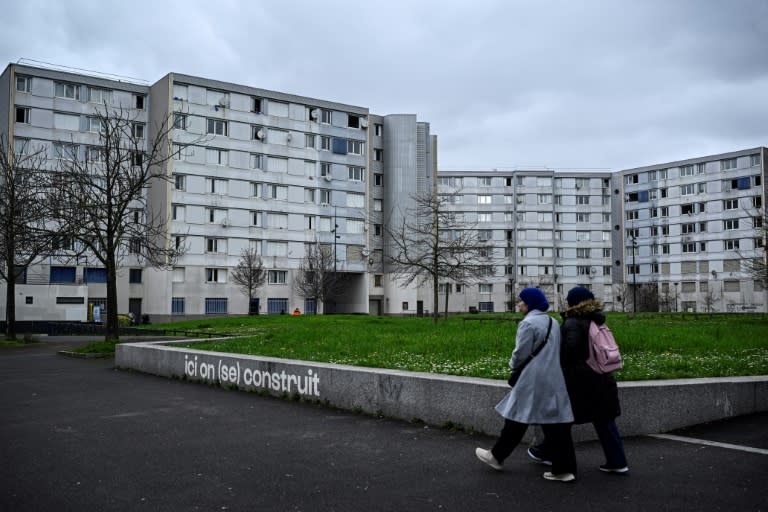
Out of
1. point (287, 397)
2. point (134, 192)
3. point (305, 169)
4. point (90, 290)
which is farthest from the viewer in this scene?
point (305, 169)

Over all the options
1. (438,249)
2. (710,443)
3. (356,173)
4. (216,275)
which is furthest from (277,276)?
(710,443)

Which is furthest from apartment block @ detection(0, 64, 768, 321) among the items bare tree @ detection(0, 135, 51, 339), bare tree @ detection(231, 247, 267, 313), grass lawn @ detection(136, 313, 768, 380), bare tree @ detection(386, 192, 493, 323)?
grass lawn @ detection(136, 313, 768, 380)

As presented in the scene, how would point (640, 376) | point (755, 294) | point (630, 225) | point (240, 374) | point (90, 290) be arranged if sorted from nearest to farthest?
point (640, 376)
point (240, 374)
point (90, 290)
point (755, 294)
point (630, 225)

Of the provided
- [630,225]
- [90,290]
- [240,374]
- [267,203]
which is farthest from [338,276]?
[240,374]

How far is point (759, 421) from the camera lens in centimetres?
860

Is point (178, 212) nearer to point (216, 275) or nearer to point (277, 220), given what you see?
point (216, 275)

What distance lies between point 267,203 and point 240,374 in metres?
54.0

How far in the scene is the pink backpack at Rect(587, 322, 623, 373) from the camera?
6.28 m

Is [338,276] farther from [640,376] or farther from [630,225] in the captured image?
[640,376]

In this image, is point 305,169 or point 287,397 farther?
point 305,169

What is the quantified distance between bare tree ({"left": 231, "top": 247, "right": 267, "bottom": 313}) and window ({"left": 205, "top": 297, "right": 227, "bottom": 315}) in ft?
7.03

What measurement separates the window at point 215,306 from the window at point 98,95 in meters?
19.3

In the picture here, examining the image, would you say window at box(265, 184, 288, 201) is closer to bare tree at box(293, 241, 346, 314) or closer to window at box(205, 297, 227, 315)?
bare tree at box(293, 241, 346, 314)

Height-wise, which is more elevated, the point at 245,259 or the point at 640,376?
the point at 245,259
